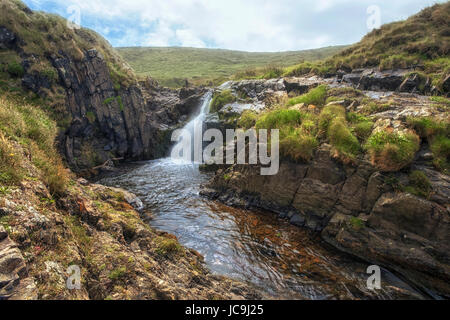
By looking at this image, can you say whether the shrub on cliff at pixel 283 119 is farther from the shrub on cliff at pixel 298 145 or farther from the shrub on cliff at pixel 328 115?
the shrub on cliff at pixel 328 115

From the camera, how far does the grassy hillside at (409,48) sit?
15156mm

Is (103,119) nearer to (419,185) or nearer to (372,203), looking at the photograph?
(372,203)

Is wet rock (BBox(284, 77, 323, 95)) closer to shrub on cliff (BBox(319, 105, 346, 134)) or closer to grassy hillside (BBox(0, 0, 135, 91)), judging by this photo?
shrub on cliff (BBox(319, 105, 346, 134))

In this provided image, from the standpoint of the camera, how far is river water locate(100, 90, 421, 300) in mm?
5785

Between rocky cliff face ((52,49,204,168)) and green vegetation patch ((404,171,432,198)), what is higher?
rocky cliff face ((52,49,204,168))

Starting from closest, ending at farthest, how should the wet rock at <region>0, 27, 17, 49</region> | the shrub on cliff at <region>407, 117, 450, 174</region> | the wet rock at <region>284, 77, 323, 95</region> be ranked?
the shrub on cliff at <region>407, 117, 450, 174</region> < the wet rock at <region>0, 27, 17, 49</region> < the wet rock at <region>284, 77, 323, 95</region>

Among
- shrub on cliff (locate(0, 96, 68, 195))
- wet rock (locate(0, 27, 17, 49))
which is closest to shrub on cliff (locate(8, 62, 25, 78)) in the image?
wet rock (locate(0, 27, 17, 49))

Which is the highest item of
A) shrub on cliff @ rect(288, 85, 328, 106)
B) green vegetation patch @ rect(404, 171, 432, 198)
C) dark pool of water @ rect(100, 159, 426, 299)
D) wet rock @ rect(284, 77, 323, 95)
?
wet rock @ rect(284, 77, 323, 95)

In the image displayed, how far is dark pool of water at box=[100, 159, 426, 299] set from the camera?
5.79 metres

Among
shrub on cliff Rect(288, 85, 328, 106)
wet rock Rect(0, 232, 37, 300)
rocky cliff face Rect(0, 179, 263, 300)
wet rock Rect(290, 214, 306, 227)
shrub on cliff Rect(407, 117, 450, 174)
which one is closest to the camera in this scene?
wet rock Rect(0, 232, 37, 300)

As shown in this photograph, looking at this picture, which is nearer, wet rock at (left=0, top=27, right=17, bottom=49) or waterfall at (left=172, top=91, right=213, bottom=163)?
wet rock at (left=0, top=27, right=17, bottom=49)

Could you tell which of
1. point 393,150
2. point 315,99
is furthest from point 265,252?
point 315,99

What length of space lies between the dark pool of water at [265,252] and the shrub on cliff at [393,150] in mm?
3510
